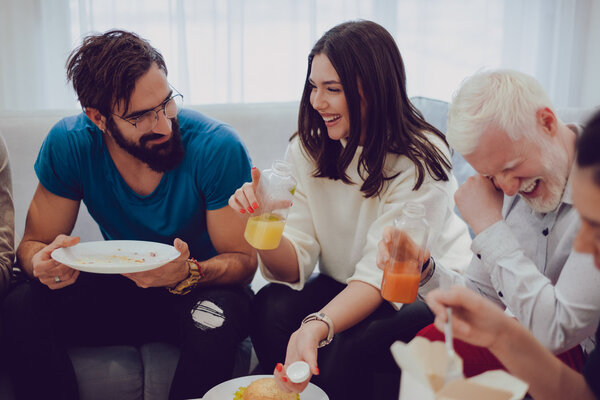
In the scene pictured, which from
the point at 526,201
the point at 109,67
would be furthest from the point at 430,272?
the point at 109,67

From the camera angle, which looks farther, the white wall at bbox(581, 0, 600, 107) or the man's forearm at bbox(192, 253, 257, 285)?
the white wall at bbox(581, 0, 600, 107)

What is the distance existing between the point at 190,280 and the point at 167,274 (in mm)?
103

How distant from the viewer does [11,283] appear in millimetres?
1880

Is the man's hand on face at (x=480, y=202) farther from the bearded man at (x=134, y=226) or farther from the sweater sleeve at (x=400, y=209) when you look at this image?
the bearded man at (x=134, y=226)

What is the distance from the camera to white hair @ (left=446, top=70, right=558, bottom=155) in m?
1.28

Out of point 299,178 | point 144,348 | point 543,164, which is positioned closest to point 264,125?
point 299,178

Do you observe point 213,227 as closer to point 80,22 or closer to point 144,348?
point 144,348

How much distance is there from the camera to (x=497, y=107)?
1284 millimetres

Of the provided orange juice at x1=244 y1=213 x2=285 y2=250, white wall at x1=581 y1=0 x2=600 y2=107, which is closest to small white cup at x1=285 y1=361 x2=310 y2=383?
orange juice at x1=244 y1=213 x2=285 y2=250

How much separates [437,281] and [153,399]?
922mm

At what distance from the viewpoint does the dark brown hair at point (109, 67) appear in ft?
5.90

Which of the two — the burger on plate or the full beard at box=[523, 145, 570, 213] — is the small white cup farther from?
the full beard at box=[523, 145, 570, 213]

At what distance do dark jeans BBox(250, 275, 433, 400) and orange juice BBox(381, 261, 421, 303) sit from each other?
28 cm

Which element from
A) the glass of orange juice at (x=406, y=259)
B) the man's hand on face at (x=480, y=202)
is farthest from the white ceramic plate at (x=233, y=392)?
the man's hand on face at (x=480, y=202)
